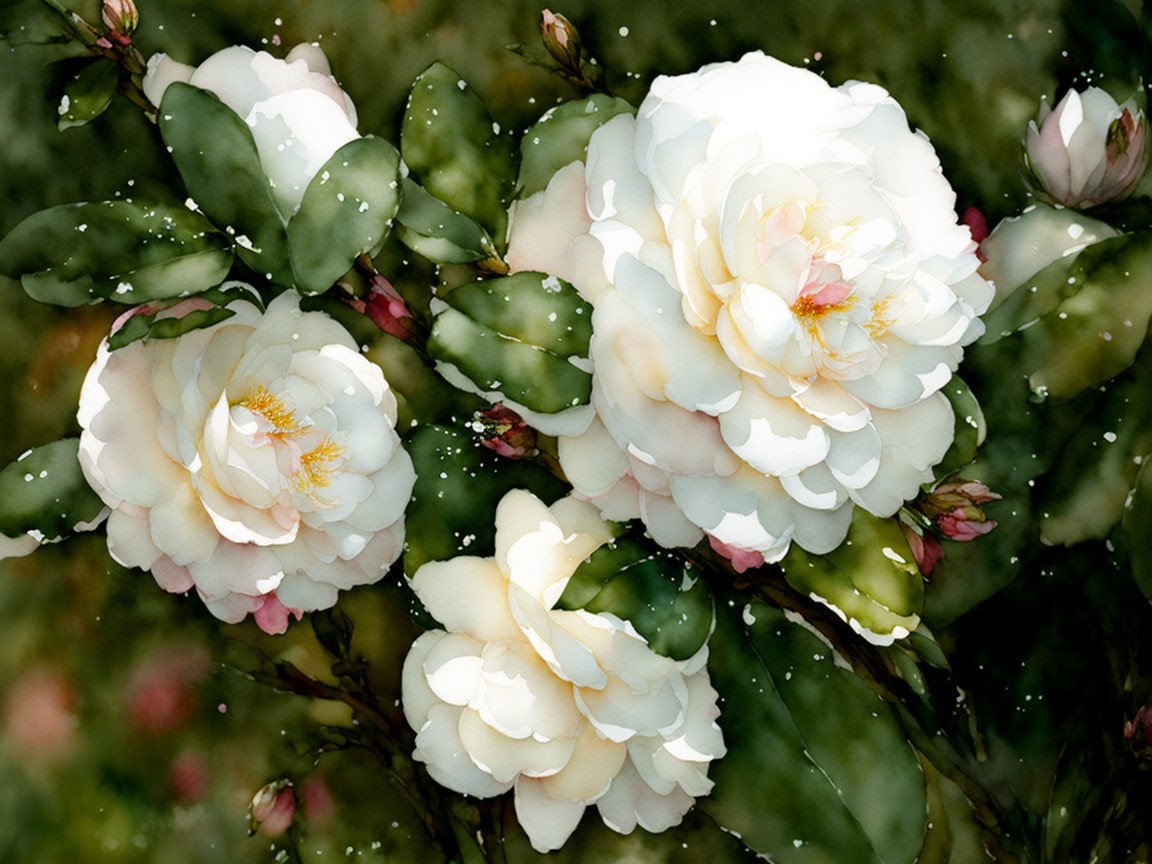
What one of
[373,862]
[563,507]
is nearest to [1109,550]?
[563,507]

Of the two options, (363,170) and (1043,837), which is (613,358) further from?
(1043,837)

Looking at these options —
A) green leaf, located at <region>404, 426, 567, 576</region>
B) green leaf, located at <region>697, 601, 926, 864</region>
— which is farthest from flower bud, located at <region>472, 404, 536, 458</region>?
green leaf, located at <region>697, 601, 926, 864</region>

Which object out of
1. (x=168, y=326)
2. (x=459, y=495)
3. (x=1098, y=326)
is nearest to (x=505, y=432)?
(x=459, y=495)

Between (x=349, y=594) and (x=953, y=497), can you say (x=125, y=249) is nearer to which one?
(x=349, y=594)

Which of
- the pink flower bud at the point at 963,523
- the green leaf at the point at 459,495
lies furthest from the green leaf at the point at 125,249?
the pink flower bud at the point at 963,523

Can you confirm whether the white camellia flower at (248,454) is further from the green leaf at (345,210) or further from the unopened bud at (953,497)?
the unopened bud at (953,497)
